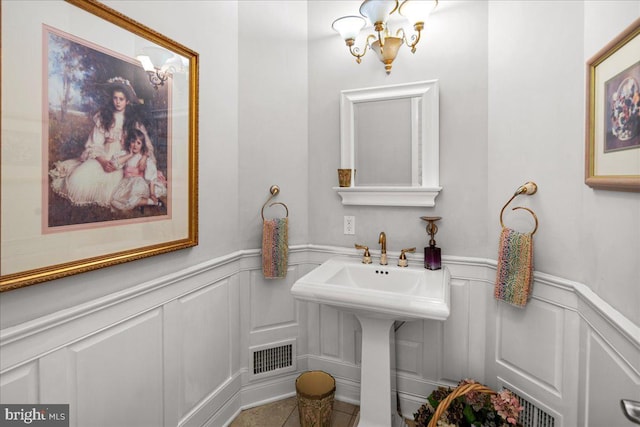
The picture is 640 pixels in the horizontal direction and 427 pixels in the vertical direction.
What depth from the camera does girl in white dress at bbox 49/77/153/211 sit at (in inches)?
43.4

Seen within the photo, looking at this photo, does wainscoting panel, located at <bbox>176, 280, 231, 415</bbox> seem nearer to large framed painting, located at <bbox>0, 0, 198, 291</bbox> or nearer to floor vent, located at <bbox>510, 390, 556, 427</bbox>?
large framed painting, located at <bbox>0, 0, 198, 291</bbox>

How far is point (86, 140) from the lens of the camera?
1146mm

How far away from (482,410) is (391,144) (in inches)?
56.0

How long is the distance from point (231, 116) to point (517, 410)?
6.66ft

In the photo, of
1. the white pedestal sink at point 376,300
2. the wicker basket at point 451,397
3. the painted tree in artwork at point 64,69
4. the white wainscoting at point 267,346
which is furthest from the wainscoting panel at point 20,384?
the wicker basket at point 451,397

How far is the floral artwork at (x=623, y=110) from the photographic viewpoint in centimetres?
100

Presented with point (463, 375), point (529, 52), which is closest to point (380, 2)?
point (529, 52)

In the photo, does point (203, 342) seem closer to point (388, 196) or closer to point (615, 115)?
point (388, 196)

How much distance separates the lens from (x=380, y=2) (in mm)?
1699

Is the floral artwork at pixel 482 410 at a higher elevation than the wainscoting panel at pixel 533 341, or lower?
lower

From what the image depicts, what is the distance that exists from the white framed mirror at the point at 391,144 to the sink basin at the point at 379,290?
390 mm

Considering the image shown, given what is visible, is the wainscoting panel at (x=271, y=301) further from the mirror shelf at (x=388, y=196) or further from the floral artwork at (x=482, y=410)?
the floral artwork at (x=482, y=410)

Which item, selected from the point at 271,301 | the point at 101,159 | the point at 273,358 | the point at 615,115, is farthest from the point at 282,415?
the point at 615,115

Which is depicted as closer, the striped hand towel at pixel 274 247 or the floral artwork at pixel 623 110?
the floral artwork at pixel 623 110
